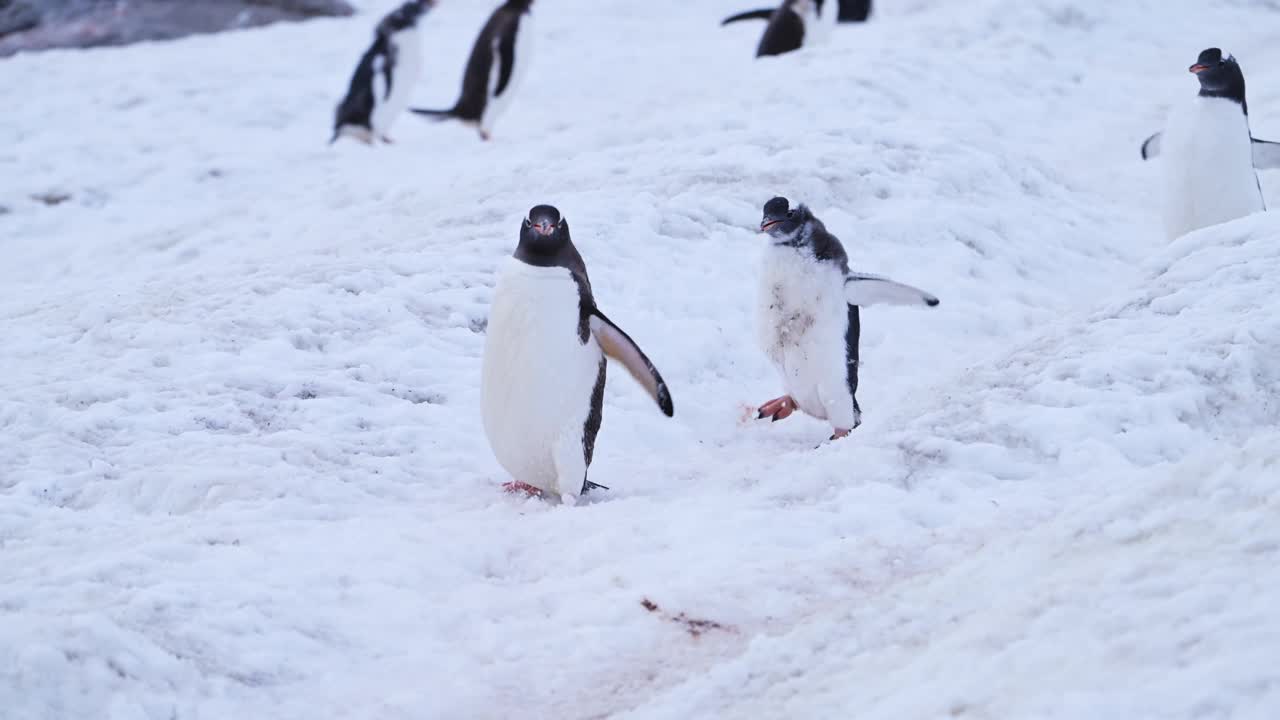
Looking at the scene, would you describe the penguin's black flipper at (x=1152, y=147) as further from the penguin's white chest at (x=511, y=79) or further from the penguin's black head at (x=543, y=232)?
the penguin's white chest at (x=511, y=79)

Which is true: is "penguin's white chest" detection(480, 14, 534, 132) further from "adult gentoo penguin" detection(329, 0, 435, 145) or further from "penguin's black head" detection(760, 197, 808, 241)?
"penguin's black head" detection(760, 197, 808, 241)

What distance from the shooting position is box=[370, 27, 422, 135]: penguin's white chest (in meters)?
11.1

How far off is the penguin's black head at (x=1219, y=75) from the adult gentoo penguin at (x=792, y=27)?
20.4 ft

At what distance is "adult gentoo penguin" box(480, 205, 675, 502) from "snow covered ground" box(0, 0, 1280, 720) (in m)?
0.21

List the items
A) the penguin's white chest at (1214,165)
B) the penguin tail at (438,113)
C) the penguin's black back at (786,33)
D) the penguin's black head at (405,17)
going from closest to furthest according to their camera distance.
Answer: the penguin's white chest at (1214,165) → the penguin tail at (438,113) → the penguin's black head at (405,17) → the penguin's black back at (786,33)

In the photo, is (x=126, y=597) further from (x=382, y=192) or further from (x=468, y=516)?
(x=382, y=192)

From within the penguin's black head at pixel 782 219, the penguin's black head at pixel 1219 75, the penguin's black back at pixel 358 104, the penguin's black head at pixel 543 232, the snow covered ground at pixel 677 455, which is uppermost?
the penguin's black head at pixel 1219 75

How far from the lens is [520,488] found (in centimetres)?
425

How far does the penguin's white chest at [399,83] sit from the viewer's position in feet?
36.3

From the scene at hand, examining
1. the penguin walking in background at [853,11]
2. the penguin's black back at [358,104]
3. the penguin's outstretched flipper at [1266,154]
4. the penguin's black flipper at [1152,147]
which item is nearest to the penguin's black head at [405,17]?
the penguin's black back at [358,104]

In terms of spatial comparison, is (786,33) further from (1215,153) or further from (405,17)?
(1215,153)

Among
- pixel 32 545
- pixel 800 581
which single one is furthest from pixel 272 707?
pixel 800 581

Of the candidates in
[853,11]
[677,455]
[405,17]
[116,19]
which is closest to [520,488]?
[677,455]

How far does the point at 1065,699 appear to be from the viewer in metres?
1.95
